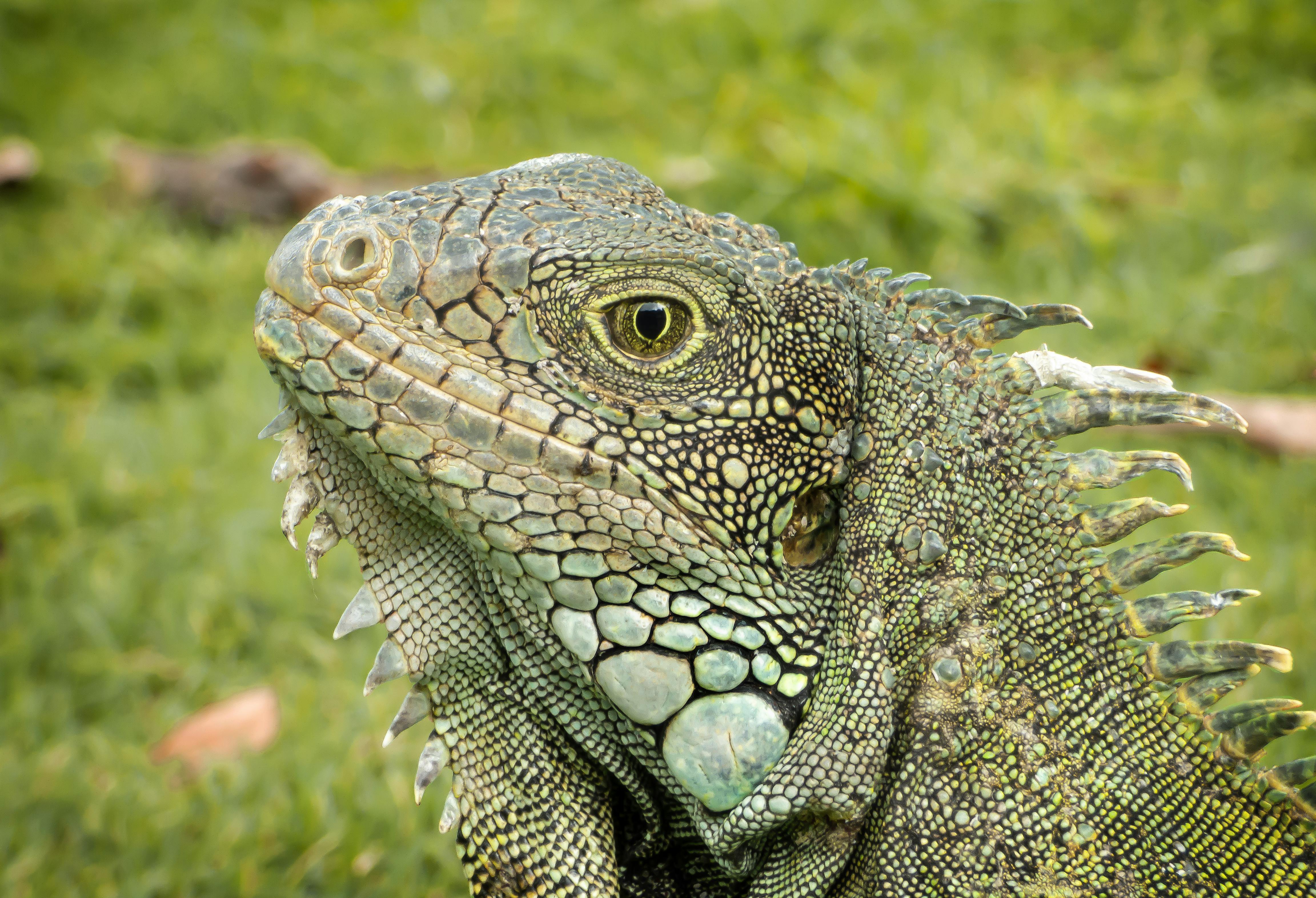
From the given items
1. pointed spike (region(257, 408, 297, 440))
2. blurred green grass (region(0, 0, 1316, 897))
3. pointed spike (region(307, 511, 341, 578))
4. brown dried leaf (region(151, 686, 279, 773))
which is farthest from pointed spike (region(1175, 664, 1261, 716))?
brown dried leaf (region(151, 686, 279, 773))

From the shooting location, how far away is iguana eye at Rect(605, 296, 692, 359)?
211 centimetres

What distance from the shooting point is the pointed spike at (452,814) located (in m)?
2.28

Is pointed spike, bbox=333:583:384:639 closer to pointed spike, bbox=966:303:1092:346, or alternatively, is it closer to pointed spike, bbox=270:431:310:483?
pointed spike, bbox=270:431:310:483

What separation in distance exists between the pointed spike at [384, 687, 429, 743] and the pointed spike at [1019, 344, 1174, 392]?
4.23 feet

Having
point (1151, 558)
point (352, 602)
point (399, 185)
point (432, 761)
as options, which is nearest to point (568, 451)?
point (352, 602)

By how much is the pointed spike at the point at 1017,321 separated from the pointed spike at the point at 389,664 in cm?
122

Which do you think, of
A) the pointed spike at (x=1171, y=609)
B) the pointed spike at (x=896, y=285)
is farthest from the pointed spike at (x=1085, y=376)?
the pointed spike at (x=1171, y=609)

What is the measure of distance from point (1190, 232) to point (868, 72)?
2477mm

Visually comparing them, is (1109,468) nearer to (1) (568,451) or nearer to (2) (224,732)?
(1) (568,451)

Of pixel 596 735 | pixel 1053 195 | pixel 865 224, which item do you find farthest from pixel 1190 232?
pixel 596 735

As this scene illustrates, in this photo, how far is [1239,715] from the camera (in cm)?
212

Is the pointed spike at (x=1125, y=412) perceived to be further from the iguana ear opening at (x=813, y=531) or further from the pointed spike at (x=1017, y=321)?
the iguana ear opening at (x=813, y=531)

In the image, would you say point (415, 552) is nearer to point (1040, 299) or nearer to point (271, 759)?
point (271, 759)

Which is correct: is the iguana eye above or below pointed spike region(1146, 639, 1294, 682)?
above
